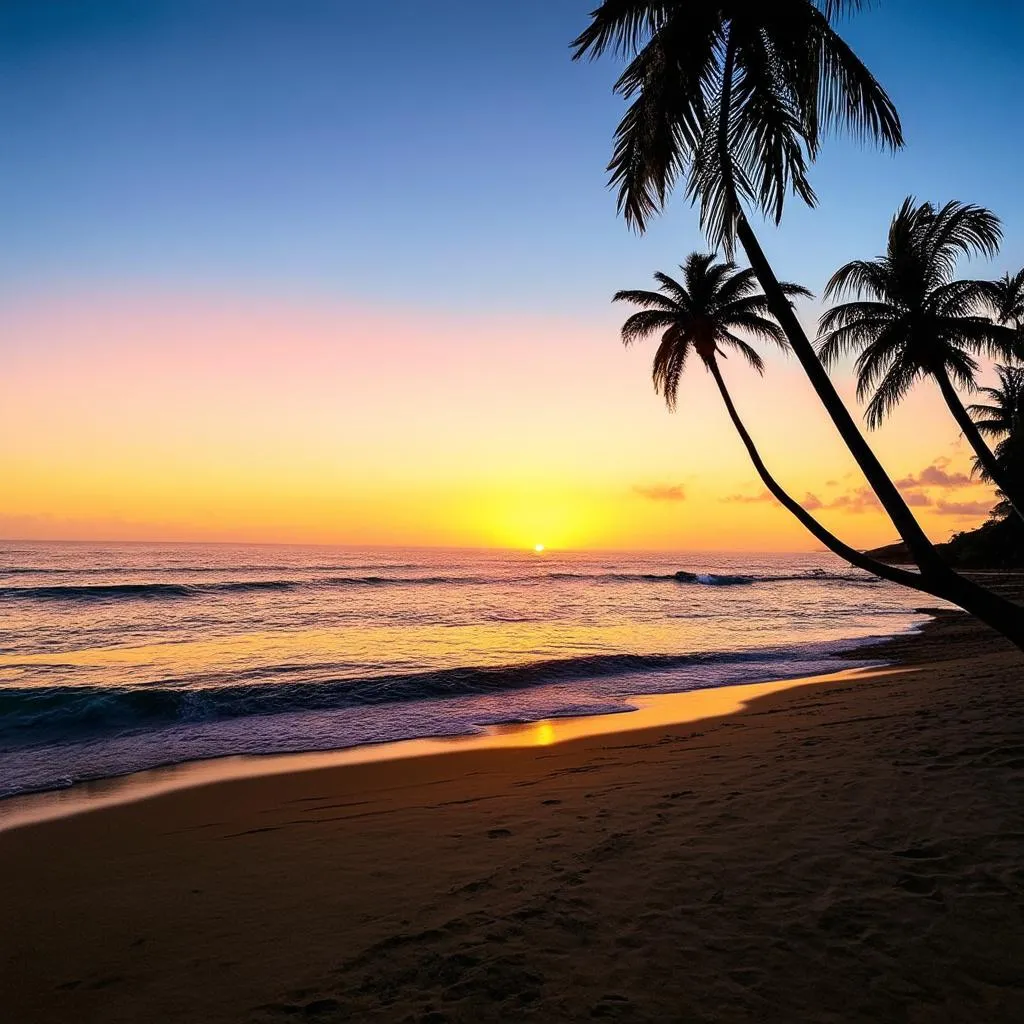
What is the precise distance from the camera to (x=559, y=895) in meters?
4.58

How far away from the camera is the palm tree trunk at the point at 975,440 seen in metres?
10.8

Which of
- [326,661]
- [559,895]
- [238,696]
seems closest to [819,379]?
[559,895]

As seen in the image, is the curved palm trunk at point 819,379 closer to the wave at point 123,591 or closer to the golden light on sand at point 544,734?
the golden light on sand at point 544,734

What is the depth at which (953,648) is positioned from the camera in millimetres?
20172

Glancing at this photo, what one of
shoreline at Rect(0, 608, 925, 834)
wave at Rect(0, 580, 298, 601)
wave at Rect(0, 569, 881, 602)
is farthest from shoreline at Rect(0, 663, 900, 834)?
wave at Rect(0, 580, 298, 601)

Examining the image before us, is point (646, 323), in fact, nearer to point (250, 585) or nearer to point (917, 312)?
point (917, 312)

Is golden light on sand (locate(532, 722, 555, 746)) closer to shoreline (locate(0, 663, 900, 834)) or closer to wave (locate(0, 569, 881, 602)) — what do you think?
shoreline (locate(0, 663, 900, 834))

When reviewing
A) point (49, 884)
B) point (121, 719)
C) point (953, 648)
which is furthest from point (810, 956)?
point (953, 648)

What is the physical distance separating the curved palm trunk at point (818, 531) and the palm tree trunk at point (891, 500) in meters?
0.18

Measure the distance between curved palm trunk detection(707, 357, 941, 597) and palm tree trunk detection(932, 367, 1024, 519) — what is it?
250cm

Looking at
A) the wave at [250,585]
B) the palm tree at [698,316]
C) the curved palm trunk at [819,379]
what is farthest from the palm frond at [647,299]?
the wave at [250,585]

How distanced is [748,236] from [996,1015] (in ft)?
21.7

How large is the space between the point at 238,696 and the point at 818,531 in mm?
12620

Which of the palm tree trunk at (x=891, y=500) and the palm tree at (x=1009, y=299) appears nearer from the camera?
the palm tree trunk at (x=891, y=500)
